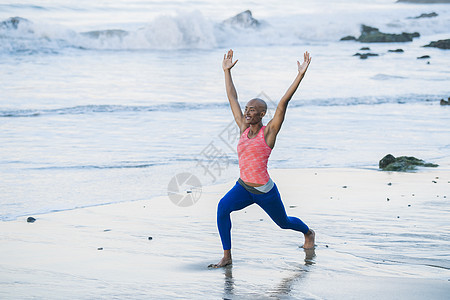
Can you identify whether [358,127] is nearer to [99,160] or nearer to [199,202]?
[99,160]

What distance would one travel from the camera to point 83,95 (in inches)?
903

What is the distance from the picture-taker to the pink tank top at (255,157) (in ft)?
18.7

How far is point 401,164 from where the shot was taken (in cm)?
1041

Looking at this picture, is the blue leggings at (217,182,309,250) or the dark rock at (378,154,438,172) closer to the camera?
the blue leggings at (217,182,309,250)

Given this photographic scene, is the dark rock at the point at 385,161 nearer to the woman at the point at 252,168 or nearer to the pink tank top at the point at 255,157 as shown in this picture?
the woman at the point at 252,168

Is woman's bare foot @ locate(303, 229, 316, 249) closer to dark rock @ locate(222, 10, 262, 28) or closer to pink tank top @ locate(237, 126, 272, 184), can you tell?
pink tank top @ locate(237, 126, 272, 184)

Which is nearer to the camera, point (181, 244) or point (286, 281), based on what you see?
point (286, 281)

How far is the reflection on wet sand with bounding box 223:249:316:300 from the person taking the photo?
4.94 m

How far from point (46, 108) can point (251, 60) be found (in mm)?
20184

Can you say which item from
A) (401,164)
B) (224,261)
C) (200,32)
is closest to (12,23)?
(200,32)

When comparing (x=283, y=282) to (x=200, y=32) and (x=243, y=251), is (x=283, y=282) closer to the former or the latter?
(x=243, y=251)

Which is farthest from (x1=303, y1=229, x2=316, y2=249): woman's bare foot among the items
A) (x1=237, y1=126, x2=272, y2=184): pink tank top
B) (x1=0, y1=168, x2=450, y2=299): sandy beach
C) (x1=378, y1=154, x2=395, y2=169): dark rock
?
(x1=378, y1=154, x2=395, y2=169): dark rock

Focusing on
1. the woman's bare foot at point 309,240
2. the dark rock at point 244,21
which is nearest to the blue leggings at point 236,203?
the woman's bare foot at point 309,240

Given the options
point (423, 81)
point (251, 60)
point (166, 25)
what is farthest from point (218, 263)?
point (166, 25)
